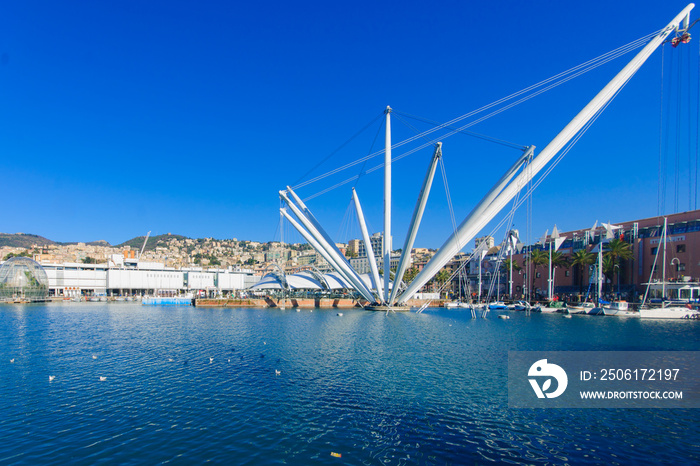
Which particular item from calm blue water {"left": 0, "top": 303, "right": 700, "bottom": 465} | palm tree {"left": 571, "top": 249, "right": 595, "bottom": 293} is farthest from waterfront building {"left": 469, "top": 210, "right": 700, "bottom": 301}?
calm blue water {"left": 0, "top": 303, "right": 700, "bottom": 465}

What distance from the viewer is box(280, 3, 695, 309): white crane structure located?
2850 cm

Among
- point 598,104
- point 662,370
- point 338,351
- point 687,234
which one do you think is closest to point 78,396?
point 338,351

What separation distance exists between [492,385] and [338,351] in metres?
10.8

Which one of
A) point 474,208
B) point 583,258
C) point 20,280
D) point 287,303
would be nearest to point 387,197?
point 474,208

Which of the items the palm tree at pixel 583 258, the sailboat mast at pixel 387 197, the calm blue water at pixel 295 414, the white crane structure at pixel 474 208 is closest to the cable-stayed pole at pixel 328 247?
the white crane structure at pixel 474 208

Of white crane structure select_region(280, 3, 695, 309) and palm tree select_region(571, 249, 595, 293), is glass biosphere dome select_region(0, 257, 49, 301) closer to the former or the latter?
white crane structure select_region(280, 3, 695, 309)

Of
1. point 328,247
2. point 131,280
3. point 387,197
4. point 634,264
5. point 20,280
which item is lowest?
point 131,280

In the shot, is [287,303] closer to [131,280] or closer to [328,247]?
[328,247]

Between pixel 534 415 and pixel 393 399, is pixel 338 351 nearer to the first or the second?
pixel 393 399

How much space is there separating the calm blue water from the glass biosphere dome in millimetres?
83554

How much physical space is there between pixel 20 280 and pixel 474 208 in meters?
101

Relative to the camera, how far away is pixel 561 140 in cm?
3103

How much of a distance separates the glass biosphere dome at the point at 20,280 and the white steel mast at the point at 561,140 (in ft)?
318

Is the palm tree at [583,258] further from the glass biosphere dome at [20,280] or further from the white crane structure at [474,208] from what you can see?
the glass biosphere dome at [20,280]
